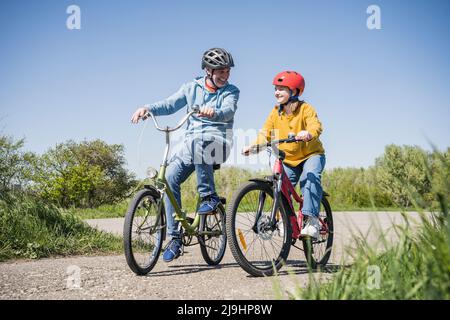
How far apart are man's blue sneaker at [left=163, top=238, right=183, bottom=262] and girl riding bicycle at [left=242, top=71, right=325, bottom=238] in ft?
3.70

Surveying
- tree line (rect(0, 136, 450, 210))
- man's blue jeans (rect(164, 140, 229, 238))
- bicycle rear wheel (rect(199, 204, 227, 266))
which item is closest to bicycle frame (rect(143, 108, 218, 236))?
man's blue jeans (rect(164, 140, 229, 238))

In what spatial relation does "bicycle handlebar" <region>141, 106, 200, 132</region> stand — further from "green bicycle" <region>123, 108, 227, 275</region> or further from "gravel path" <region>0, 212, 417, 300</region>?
"gravel path" <region>0, 212, 417, 300</region>

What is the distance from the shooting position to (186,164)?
486 centimetres

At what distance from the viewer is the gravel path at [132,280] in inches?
139

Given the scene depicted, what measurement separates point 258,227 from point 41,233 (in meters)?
2.96

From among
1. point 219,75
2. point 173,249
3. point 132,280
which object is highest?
point 219,75

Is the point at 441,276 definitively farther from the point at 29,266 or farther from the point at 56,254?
the point at 56,254

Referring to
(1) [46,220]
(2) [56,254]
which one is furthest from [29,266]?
(1) [46,220]

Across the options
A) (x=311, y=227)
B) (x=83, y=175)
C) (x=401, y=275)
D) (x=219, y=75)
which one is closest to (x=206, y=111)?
(x=219, y=75)

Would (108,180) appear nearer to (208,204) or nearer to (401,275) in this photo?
(208,204)

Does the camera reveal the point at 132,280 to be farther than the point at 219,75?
No

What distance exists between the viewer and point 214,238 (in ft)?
17.3

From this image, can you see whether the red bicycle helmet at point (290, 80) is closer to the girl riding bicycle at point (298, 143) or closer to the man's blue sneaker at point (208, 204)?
the girl riding bicycle at point (298, 143)

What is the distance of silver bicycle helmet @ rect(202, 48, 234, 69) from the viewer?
4.89 m
